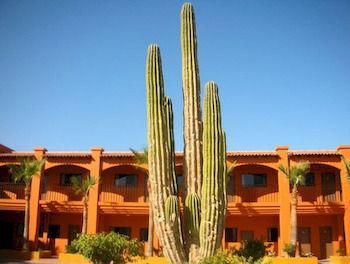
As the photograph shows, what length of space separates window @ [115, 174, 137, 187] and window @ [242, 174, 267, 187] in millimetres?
7640

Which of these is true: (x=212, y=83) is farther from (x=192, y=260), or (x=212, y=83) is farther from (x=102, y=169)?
(x=102, y=169)

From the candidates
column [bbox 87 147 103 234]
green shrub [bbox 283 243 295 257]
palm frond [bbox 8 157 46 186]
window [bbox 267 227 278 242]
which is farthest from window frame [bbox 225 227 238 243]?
palm frond [bbox 8 157 46 186]

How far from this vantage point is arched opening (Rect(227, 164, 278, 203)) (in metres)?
27.4

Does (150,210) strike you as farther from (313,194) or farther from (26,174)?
(313,194)

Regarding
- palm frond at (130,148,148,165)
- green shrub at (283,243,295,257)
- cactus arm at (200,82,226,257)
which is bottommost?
green shrub at (283,243,295,257)

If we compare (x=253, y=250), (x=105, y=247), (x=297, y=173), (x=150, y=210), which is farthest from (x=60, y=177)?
(x=297, y=173)

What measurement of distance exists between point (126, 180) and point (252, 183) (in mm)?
8802

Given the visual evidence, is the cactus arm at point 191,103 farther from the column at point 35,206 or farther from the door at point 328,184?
the column at point 35,206

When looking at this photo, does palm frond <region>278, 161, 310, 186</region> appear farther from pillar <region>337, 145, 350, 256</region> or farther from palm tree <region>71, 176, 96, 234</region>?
palm tree <region>71, 176, 96, 234</region>

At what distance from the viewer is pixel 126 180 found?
30156mm

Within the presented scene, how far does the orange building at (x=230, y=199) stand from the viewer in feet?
86.5

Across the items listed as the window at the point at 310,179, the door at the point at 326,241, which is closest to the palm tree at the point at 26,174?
the window at the point at 310,179

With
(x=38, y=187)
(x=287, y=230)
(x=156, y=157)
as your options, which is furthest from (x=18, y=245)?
(x=156, y=157)

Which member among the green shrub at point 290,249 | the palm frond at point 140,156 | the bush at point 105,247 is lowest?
the green shrub at point 290,249
